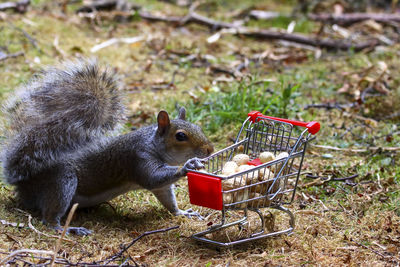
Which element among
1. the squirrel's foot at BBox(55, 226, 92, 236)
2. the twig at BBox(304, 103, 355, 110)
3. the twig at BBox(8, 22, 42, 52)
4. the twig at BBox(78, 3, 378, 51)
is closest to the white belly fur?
A: the squirrel's foot at BBox(55, 226, 92, 236)

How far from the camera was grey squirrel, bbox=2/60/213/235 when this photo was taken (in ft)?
8.50

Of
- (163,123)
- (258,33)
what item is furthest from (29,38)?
(163,123)

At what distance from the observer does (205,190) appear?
2168mm

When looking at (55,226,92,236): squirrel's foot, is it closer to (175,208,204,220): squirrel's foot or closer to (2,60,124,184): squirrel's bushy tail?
(2,60,124,184): squirrel's bushy tail

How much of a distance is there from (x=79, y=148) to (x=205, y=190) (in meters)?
0.92

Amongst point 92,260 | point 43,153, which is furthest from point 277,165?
point 43,153

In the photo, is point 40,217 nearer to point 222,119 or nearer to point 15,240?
point 15,240

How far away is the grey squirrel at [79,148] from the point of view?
259 cm

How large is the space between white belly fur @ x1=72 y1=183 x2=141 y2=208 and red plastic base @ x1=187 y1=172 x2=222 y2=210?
581 millimetres

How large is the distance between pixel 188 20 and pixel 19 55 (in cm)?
269

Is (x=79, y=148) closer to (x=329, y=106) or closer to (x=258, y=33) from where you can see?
(x=329, y=106)

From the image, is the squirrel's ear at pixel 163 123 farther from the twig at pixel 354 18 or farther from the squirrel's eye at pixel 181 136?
the twig at pixel 354 18

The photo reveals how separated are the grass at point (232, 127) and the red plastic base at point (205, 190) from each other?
26 cm

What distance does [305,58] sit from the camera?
5785 mm
